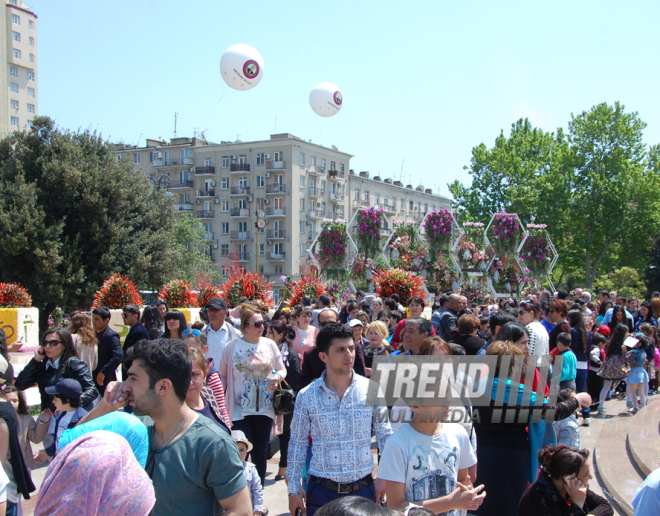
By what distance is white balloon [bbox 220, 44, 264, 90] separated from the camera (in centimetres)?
1534

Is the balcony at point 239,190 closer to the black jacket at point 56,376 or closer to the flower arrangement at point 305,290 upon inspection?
the flower arrangement at point 305,290

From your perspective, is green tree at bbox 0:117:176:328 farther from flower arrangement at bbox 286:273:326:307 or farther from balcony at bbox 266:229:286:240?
balcony at bbox 266:229:286:240

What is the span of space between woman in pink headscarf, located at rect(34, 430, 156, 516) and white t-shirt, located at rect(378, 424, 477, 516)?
1354 mm

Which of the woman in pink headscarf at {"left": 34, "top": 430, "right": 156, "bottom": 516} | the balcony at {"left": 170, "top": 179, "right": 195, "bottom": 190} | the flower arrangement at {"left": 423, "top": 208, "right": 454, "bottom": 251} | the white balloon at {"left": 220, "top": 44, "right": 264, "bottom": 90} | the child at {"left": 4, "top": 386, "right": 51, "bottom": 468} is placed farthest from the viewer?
the balcony at {"left": 170, "top": 179, "right": 195, "bottom": 190}

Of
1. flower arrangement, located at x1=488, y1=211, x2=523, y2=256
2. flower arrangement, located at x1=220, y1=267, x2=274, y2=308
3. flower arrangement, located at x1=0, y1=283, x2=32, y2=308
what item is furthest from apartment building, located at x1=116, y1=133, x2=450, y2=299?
flower arrangement, located at x1=220, y1=267, x2=274, y2=308

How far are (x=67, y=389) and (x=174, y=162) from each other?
2539 inches

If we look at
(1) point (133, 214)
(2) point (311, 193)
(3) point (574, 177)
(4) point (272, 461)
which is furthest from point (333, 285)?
(2) point (311, 193)

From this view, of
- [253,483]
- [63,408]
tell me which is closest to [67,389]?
[63,408]

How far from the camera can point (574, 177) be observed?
40.8m

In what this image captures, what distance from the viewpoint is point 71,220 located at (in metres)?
24.2

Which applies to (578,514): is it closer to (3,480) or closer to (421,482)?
(421,482)

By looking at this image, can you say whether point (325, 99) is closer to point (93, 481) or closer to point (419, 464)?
point (419, 464)

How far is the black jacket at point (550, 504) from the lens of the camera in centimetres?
321

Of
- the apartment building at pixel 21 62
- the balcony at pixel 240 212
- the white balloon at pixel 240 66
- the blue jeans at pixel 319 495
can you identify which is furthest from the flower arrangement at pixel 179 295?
the apartment building at pixel 21 62
